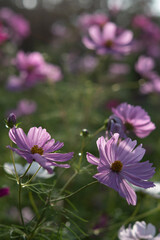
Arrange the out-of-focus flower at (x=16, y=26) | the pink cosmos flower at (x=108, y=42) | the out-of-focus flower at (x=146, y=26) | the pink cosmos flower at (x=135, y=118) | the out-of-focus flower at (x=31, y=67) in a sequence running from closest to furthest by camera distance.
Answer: the pink cosmos flower at (x=135, y=118)
the pink cosmos flower at (x=108, y=42)
the out-of-focus flower at (x=31, y=67)
the out-of-focus flower at (x=16, y=26)
the out-of-focus flower at (x=146, y=26)

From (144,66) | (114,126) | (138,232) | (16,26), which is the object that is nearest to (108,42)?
(144,66)

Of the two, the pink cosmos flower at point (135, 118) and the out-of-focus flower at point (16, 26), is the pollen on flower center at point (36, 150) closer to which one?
the pink cosmos flower at point (135, 118)

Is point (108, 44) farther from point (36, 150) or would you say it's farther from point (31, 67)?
point (36, 150)

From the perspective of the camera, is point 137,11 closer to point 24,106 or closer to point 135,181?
point 24,106

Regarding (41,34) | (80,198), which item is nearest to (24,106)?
(80,198)

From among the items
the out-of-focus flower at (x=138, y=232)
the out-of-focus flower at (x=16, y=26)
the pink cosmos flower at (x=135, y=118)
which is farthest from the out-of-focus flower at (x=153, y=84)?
the out-of-focus flower at (x=16, y=26)

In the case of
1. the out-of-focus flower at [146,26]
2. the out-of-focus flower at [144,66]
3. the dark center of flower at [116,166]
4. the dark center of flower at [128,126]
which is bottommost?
the dark center of flower at [116,166]

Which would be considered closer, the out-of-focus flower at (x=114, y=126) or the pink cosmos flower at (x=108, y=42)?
the out-of-focus flower at (x=114, y=126)

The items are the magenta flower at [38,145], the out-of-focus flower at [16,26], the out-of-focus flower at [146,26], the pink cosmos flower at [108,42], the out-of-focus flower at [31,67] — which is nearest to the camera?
the magenta flower at [38,145]
